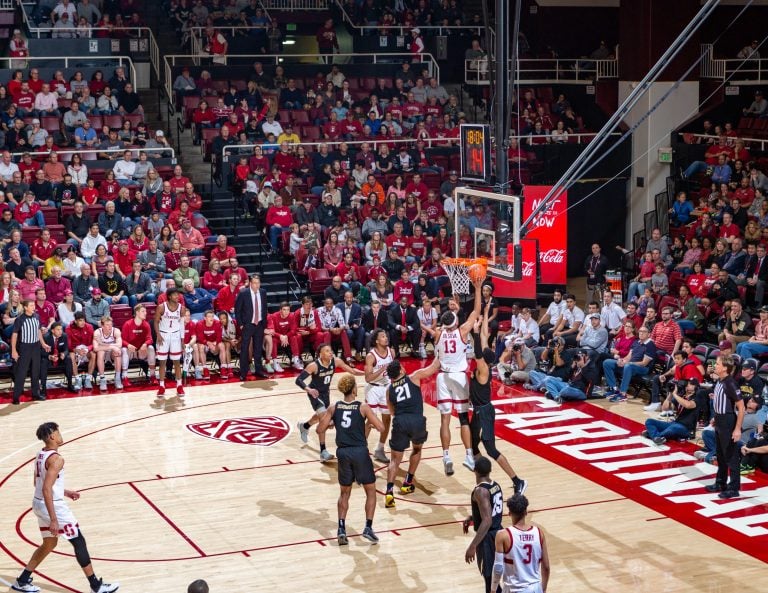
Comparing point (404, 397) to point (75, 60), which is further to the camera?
point (75, 60)

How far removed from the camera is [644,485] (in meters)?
14.8

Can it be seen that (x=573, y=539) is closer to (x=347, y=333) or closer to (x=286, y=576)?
(x=286, y=576)

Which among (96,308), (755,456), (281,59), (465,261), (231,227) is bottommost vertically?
(755,456)

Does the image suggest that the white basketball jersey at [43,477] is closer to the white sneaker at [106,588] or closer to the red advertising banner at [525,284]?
the white sneaker at [106,588]

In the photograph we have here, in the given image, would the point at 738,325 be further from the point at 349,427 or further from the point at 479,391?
the point at 349,427

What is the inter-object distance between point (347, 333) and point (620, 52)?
39.7ft

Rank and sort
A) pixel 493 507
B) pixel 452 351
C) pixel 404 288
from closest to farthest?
pixel 493 507 → pixel 452 351 → pixel 404 288

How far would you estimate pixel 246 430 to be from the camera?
689 inches

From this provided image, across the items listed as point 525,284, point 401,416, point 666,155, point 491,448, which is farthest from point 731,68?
point 401,416

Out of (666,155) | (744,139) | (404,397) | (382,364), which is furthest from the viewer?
(666,155)

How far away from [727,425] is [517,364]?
6.70 m

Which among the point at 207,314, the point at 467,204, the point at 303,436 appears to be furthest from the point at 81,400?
the point at 467,204

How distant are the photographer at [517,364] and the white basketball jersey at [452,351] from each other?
209 inches

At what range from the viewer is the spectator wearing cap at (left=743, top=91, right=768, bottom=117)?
27.1 meters
